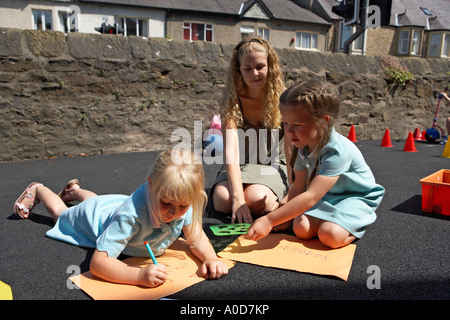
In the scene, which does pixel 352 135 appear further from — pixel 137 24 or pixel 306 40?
pixel 306 40

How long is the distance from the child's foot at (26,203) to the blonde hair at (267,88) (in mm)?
1293

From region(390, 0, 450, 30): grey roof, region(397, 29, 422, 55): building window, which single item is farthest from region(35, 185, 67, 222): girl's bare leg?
region(397, 29, 422, 55): building window

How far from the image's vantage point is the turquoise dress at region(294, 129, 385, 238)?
1.69 metres

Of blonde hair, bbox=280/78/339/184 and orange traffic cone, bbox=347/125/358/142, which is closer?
blonde hair, bbox=280/78/339/184

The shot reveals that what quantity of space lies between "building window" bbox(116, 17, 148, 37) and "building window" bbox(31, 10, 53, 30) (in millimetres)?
3064

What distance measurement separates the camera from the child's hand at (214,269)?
147cm

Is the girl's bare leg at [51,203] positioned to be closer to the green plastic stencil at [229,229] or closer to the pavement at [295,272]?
the pavement at [295,272]

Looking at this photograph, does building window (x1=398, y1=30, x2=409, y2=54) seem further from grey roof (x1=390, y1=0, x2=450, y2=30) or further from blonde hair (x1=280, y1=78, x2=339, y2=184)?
blonde hair (x1=280, y1=78, x2=339, y2=184)

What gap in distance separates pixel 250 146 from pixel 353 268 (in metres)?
1.16

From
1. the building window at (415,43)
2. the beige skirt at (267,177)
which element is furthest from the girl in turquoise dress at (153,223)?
the building window at (415,43)

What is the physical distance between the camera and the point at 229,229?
200cm

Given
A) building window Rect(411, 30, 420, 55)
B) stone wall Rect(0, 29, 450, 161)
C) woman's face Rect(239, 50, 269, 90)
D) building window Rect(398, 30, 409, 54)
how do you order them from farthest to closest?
building window Rect(411, 30, 420, 55)
building window Rect(398, 30, 409, 54)
stone wall Rect(0, 29, 450, 161)
woman's face Rect(239, 50, 269, 90)

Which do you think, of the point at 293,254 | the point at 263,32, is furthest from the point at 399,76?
the point at 263,32

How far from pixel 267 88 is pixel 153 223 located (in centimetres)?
126
